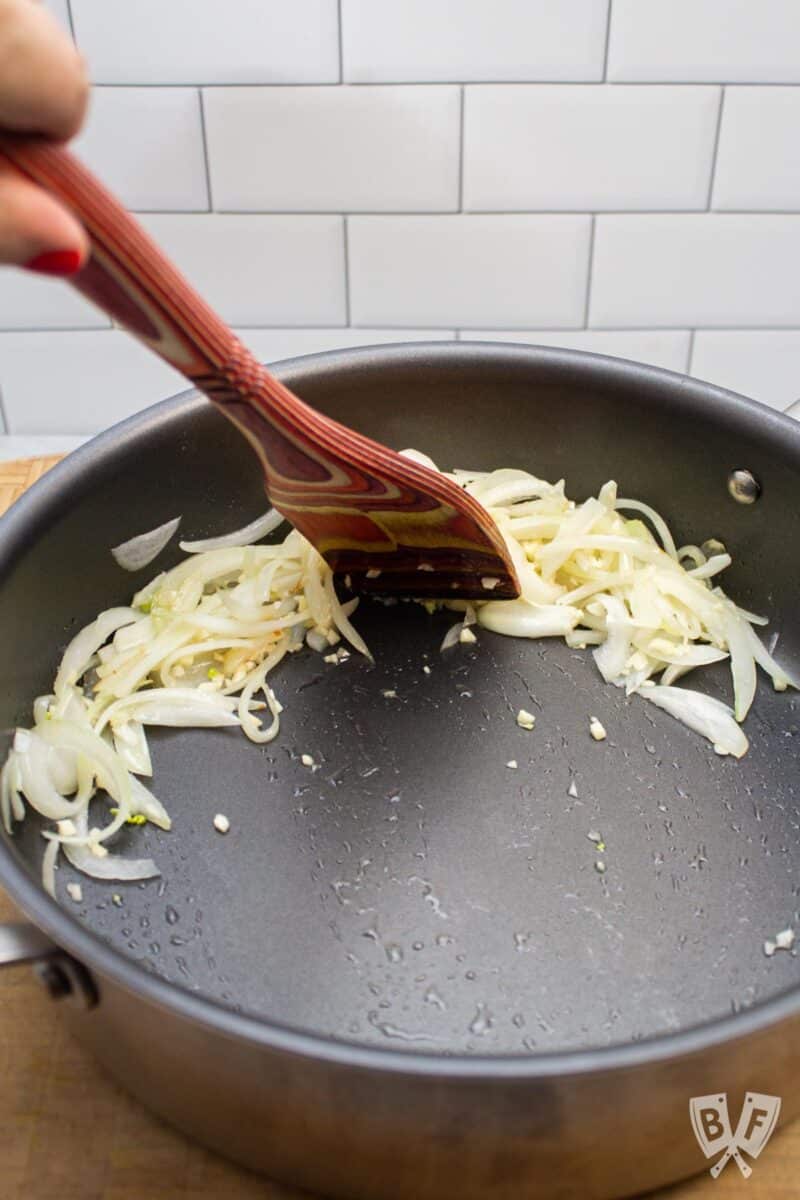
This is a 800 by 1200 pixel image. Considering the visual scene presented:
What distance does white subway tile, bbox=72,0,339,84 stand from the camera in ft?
4.55

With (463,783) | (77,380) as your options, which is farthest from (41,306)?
(463,783)

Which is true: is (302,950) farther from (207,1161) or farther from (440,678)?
(440,678)

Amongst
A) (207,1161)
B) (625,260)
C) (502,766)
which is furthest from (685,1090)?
(625,260)

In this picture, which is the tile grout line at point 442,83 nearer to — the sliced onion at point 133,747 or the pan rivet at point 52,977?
the sliced onion at point 133,747

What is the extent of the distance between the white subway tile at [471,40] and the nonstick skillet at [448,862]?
0.42 metres

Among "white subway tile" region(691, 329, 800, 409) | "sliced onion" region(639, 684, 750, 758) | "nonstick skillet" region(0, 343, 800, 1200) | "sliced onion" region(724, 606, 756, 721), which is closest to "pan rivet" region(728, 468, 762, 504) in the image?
"nonstick skillet" region(0, 343, 800, 1200)

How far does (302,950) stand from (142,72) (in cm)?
111

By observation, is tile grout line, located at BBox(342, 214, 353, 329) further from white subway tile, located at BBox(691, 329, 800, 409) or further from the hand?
the hand

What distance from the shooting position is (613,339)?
166 centimetres

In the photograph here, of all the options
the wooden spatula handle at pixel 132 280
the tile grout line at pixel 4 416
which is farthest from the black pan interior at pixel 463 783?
the tile grout line at pixel 4 416

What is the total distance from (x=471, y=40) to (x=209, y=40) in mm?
327

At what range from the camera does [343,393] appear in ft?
4.12

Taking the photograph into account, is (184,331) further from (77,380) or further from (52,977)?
(77,380)

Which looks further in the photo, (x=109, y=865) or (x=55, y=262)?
(x=109, y=865)
